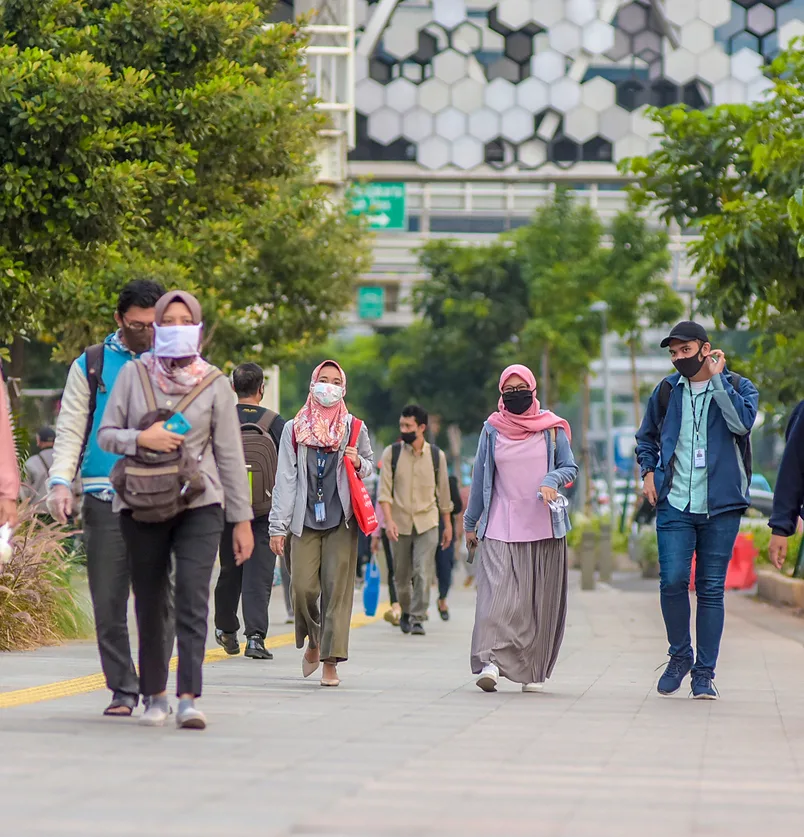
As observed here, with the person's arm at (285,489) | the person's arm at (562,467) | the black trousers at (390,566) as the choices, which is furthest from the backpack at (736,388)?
the black trousers at (390,566)

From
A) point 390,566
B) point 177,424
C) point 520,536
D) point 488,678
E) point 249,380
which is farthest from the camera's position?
point 390,566

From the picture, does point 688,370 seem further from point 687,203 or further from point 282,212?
point 282,212

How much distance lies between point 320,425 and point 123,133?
13.8 ft

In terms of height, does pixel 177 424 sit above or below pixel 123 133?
below

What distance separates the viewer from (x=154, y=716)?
23.4 ft

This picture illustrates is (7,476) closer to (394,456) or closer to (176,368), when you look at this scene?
(176,368)

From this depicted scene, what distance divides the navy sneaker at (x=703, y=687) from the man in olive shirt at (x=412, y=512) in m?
5.62

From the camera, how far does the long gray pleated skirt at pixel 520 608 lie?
9.58 meters

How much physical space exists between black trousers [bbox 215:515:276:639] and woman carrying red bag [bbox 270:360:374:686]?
1631mm

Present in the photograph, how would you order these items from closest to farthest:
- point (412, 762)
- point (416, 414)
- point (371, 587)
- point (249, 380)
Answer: point (412, 762)
point (249, 380)
point (416, 414)
point (371, 587)

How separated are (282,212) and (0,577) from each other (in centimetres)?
1208

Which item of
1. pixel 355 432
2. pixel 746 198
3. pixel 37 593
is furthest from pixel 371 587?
pixel 355 432

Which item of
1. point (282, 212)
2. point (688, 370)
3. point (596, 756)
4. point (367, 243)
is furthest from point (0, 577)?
point (367, 243)

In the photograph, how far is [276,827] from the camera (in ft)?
16.3
